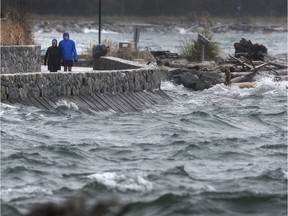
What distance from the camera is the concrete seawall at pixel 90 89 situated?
1808cm

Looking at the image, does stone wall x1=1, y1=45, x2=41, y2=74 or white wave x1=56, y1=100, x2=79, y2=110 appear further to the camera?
stone wall x1=1, y1=45, x2=41, y2=74

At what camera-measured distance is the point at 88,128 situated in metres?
16.7

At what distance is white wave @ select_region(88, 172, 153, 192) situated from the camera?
11265 millimetres

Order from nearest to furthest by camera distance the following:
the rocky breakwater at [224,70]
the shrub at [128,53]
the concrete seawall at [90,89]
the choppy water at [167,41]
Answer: the concrete seawall at [90,89], the rocky breakwater at [224,70], the shrub at [128,53], the choppy water at [167,41]

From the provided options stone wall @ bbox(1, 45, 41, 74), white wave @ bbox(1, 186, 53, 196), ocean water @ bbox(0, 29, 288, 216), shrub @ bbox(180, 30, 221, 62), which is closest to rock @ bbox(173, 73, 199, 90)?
shrub @ bbox(180, 30, 221, 62)

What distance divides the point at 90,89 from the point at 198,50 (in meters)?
11.5

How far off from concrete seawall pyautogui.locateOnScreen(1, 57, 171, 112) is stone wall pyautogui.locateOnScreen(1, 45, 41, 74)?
3.21 m

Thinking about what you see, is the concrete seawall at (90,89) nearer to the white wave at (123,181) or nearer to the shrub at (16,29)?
the shrub at (16,29)

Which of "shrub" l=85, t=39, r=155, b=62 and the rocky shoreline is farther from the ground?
"shrub" l=85, t=39, r=155, b=62

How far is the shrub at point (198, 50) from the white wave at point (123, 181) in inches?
735

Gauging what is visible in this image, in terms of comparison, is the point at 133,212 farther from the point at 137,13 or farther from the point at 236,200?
the point at 137,13

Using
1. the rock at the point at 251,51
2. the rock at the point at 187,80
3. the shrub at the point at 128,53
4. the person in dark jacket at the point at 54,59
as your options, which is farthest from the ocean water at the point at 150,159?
the rock at the point at 251,51

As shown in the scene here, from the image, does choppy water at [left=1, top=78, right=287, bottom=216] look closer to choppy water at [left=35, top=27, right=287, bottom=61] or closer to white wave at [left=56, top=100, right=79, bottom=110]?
white wave at [left=56, top=100, right=79, bottom=110]

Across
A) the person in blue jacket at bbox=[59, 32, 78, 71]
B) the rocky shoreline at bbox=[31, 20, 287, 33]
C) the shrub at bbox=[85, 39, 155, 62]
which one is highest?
the person in blue jacket at bbox=[59, 32, 78, 71]
